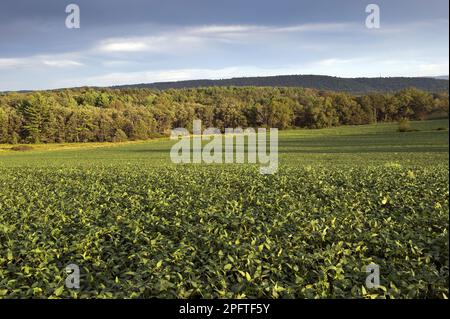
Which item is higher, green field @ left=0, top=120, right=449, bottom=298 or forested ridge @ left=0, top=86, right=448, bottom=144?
forested ridge @ left=0, top=86, right=448, bottom=144

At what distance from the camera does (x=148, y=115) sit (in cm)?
12644

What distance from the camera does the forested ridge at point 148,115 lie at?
353ft

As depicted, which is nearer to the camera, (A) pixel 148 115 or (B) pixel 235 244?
(B) pixel 235 244

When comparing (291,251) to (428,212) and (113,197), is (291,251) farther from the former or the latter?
(113,197)

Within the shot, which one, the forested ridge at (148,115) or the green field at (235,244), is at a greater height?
the forested ridge at (148,115)

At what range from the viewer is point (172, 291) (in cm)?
732

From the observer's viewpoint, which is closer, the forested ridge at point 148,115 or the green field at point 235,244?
the green field at point 235,244

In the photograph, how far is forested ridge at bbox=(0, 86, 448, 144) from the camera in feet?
353

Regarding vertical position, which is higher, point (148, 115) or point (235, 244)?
point (148, 115)

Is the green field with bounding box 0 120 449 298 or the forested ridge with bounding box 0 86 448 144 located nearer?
the green field with bounding box 0 120 449 298
